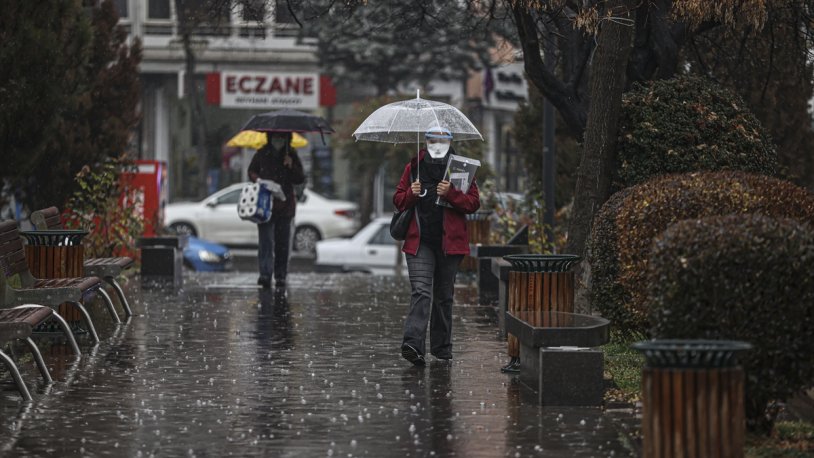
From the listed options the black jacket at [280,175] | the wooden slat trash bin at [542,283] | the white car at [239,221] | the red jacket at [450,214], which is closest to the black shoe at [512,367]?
the wooden slat trash bin at [542,283]

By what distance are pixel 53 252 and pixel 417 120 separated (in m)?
3.38

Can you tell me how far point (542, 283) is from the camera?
11.1m

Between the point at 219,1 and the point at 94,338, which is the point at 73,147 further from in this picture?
the point at 94,338

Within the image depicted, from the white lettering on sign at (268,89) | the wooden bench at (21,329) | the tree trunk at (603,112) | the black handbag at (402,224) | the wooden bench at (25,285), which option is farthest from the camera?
the white lettering on sign at (268,89)

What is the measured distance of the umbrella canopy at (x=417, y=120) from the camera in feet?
39.0

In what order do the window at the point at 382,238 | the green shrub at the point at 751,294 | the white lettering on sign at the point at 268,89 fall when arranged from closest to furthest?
the green shrub at the point at 751,294, the window at the point at 382,238, the white lettering on sign at the point at 268,89

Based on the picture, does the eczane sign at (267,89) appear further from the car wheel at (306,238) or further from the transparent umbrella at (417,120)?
the transparent umbrella at (417,120)

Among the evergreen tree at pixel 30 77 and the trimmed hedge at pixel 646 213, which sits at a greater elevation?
the evergreen tree at pixel 30 77

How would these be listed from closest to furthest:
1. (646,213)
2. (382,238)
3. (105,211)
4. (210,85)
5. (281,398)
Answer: (281,398) → (646,213) → (105,211) → (382,238) → (210,85)

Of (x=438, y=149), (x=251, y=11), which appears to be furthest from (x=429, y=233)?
(x=251, y=11)

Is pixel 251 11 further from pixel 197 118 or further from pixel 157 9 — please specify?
pixel 157 9

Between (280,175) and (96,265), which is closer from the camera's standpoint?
(96,265)

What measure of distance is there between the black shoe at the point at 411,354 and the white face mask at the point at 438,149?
4.57ft

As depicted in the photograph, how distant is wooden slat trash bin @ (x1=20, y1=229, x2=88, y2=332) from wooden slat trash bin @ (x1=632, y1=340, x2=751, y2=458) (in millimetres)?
7156
